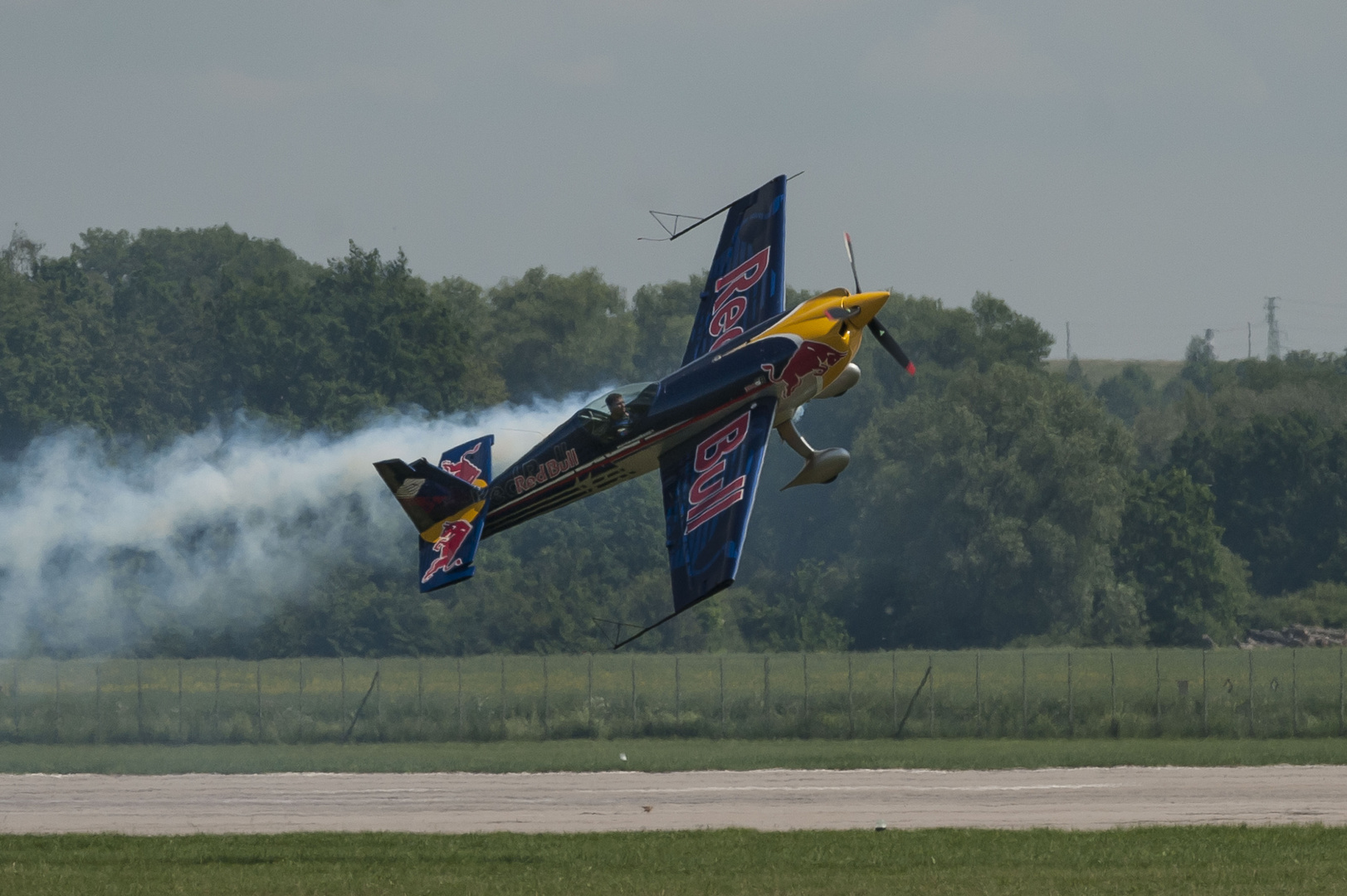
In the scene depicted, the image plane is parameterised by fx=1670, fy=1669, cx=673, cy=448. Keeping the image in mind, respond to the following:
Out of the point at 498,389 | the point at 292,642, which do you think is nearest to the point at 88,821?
the point at 292,642

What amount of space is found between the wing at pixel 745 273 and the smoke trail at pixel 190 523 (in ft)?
14.1

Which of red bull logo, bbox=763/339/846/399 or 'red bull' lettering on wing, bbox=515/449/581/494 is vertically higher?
red bull logo, bbox=763/339/846/399

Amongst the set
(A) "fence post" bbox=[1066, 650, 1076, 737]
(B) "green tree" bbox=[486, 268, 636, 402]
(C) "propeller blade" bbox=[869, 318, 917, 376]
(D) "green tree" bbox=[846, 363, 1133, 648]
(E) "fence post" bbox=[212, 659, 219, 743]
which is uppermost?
(B) "green tree" bbox=[486, 268, 636, 402]

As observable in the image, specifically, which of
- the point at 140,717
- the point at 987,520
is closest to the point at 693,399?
the point at 140,717

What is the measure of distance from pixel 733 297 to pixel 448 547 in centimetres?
783

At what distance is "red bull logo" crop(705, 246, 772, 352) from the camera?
105 ft

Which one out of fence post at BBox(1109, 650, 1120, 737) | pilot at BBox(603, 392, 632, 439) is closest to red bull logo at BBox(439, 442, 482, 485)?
pilot at BBox(603, 392, 632, 439)

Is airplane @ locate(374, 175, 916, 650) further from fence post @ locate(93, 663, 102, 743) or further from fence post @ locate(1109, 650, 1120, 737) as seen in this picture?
fence post @ locate(93, 663, 102, 743)

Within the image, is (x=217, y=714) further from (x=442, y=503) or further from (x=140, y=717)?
(x=442, y=503)

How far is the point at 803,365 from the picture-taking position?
2891cm

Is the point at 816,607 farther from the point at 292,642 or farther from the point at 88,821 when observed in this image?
the point at 88,821

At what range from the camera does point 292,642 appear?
A: 6806cm

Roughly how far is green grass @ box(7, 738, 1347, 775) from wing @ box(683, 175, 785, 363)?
17.2m

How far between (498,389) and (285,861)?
56.5 meters
